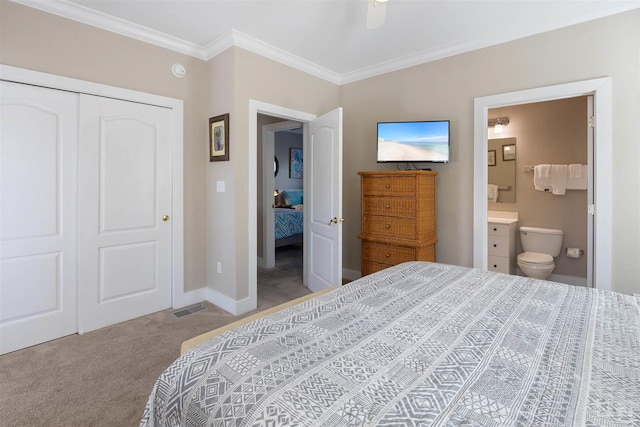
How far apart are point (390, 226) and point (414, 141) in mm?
911

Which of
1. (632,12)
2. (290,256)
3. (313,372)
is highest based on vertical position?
(632,12)

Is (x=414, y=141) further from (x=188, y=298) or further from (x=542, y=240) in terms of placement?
(x=188, y=298)

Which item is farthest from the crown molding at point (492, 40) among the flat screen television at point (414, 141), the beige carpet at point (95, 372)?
the beige carpet at point (95, 372)

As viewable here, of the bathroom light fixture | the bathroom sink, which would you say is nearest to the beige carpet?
the bathroom sink

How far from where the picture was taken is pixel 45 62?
2436 millimetres

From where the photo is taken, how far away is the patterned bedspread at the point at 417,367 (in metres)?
0.73

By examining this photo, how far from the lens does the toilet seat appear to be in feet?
11.7

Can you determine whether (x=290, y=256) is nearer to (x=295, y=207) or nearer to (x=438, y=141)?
(x=295, y=207)

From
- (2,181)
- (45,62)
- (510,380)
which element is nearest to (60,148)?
(2,181)

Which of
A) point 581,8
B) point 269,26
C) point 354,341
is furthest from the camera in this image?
point 269,26

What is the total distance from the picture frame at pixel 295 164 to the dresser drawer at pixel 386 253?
4.88 m

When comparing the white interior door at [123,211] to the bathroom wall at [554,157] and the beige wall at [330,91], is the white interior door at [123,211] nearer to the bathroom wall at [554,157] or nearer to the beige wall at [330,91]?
the beige wall at [330,91]

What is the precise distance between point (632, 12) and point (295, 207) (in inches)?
221

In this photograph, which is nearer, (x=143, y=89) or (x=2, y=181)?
(x=2, y=181)
